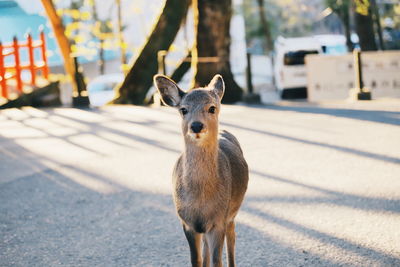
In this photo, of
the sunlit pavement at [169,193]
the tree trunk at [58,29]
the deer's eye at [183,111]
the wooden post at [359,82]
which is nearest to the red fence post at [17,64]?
the tree trunk at [58,29]

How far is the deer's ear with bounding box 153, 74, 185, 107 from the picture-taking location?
4055 mm

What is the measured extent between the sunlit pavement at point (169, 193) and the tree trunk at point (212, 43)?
3.29m

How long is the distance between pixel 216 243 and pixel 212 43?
41.9 ft

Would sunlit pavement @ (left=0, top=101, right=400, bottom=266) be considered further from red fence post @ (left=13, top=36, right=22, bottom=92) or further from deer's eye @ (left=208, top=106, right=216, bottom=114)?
red fence post @ (left=13, top=36, right=22, bottom=92)

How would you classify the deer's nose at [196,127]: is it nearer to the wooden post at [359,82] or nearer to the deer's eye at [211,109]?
the deer's eye at [211,109]

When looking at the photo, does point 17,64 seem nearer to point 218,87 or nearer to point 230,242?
point 218,87

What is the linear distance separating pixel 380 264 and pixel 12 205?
448 centimetres

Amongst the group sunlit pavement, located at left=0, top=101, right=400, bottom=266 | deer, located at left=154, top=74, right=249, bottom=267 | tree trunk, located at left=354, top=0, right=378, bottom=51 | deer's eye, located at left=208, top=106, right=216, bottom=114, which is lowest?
sunlit pavement, located at left=0, top=101, right=400, bottom=266

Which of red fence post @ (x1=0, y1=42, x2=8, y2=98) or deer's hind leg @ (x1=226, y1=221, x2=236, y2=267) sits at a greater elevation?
red fence post @ (x1=0, y1=42, x2=8, y2=98)

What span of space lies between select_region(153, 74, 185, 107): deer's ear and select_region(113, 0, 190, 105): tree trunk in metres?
15.5

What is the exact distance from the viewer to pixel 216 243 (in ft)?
12.5

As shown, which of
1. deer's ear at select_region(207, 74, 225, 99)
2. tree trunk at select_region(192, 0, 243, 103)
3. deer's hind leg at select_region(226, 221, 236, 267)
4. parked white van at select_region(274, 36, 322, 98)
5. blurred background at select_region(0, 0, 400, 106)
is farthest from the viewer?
parked white van at select_region(274, 36, 322, 98)

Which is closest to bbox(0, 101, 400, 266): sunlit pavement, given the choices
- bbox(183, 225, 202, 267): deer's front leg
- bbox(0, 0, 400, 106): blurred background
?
bbox(183, 225, 202, 267): deer's front leg

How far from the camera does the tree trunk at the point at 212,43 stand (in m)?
15.9
